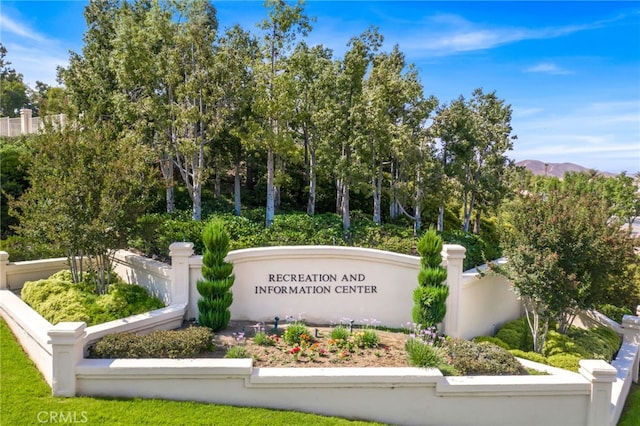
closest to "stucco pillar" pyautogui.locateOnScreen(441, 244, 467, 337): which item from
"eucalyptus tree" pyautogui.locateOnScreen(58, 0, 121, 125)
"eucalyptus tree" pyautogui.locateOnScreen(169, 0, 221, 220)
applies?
"eucalyptus tree" pyautogui.locateOnScreen(169, 0, 221, 220)

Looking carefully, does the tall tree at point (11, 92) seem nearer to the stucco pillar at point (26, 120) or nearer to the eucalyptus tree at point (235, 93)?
the stucco pillar at point (26, 120)

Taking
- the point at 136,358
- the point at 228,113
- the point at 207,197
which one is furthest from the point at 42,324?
the point at 207,197

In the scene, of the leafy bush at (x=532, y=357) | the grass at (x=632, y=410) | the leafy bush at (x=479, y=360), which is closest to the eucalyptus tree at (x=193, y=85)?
the leafy bush at (x=479, y=360)

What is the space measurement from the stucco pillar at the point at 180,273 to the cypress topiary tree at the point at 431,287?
523cm

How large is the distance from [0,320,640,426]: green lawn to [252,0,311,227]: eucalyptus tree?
1154 cm

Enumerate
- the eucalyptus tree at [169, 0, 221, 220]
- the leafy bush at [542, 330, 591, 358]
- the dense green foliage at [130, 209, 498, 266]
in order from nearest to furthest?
the leafy bush at [542, 330, 591, 358]
the dense green foliage at [130, 209, 498, 266]
the eucalyptus tree at [169, 0, 221, 220]

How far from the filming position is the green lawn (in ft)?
19.7

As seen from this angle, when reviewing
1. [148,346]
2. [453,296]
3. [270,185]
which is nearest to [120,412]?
[148,346]

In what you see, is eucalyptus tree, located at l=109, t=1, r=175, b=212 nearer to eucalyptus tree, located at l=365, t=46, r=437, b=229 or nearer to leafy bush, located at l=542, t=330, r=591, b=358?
eucalyptus tree, located at l=365, t=46, r=437, b=229

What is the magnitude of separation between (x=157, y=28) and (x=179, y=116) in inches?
138

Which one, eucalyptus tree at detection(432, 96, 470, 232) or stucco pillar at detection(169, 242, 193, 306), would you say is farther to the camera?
eucalyptus tree at detection(432, 96, 470, 232)

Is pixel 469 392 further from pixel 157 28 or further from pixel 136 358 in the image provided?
pixel 157 28

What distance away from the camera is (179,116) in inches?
603

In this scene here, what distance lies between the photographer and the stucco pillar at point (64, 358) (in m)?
6.46
